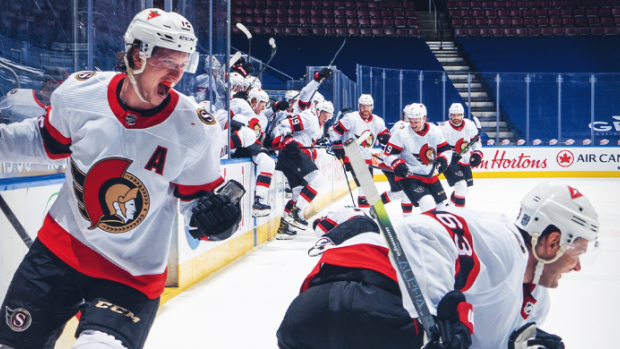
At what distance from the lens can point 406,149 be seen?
585 cm

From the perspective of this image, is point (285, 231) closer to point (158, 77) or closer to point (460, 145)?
point (460, 145)

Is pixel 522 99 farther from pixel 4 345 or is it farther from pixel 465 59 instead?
pixel 4 345

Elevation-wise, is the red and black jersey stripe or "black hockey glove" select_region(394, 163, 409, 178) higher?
the red and black jersey stripe

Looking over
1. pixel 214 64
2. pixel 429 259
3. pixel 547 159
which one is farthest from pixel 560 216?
pixel 547 159

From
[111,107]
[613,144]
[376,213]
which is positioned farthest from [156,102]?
[613,144]

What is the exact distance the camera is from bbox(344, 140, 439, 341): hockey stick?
1317 mm

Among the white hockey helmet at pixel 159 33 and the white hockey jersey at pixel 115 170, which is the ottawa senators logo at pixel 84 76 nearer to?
the white hockey jersey at pixel 115 170

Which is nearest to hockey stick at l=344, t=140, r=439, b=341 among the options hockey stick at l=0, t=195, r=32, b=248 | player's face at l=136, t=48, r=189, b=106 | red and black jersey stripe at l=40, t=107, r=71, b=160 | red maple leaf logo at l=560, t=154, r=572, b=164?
player's face at l=136, t=48, r=189, b=106

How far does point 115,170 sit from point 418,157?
4.54m

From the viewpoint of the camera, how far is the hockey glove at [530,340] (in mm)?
1485

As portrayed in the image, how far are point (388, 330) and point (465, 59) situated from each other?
15.0m

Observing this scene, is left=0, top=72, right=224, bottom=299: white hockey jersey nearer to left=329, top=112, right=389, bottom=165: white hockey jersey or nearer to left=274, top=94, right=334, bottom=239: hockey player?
left=274, top=94, right=334, bottom=239: hockey player

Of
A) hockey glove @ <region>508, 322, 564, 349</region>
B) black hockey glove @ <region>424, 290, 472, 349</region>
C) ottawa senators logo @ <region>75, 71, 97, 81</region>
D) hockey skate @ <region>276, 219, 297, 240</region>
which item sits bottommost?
hockey skate @ <region>276, 219, 297, 240</region>

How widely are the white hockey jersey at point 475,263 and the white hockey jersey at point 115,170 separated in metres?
0.59
